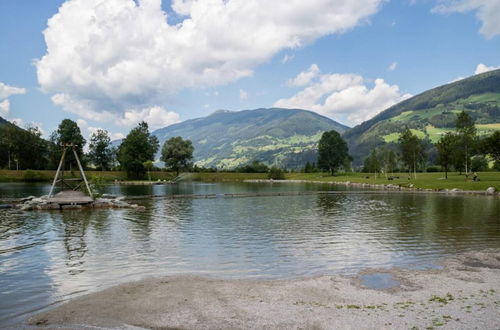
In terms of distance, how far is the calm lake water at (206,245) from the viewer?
1942 cm

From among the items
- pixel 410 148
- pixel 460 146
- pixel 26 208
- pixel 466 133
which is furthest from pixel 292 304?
pixel 410 148

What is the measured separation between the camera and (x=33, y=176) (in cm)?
13888

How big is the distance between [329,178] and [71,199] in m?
132

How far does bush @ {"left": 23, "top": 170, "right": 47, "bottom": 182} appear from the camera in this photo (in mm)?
137562

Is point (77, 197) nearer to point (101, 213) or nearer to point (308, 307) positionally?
point (101, 213)

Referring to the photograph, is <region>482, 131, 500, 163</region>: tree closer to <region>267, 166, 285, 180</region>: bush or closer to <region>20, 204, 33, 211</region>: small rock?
<region>20, 204, 33, 211</region>: small rock

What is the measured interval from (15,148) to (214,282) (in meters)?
173

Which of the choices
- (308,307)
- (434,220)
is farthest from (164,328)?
(434,220)

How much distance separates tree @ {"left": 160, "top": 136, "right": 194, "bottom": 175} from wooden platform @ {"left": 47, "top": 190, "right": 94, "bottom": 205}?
4933 inches

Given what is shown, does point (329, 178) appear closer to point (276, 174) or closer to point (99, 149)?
point (276, 174)

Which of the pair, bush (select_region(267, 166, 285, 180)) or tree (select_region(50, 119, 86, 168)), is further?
bush (select_region(267, 166, 285, 180))

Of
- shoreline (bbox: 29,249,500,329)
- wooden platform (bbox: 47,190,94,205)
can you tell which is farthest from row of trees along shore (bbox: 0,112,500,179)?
shoreline (bbox: 29,249,500,329)

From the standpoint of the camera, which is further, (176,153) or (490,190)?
(176,153)

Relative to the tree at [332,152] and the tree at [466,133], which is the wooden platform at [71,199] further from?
the tree at [332,152]
